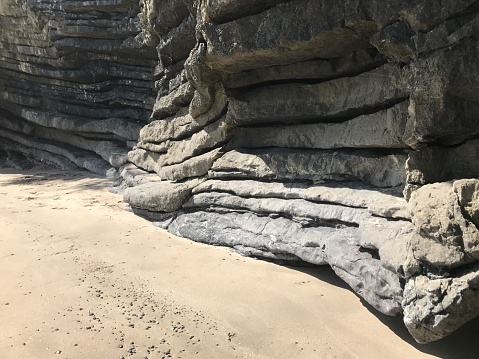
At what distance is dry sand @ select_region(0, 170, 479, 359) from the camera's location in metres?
2.81

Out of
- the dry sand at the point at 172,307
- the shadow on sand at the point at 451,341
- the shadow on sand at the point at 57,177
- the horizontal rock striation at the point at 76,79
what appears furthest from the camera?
the horizontal rock striation at the point at 76,79

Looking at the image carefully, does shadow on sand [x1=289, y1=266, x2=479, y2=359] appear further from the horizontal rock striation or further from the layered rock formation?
the horizontal rock striation

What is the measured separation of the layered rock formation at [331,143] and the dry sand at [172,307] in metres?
0.25

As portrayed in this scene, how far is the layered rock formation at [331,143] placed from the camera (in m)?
2.73

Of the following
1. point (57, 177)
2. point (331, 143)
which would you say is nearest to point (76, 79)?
point (57, 177)

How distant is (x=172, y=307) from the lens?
131 inches

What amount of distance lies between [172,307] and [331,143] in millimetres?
2130

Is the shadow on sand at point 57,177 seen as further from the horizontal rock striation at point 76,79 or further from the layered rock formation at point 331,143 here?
the layered rock formation at point 331,143

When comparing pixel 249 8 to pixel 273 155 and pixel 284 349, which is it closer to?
pixel 273 155

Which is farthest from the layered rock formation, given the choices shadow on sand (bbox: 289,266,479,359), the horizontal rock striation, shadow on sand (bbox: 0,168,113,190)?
the horizontal rock striation

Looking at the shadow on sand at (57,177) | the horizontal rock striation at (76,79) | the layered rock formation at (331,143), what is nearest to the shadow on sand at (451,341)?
the layered rock formation at (331,143)

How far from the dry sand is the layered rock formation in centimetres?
25

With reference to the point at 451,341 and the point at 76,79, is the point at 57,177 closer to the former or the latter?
the point at 76,79

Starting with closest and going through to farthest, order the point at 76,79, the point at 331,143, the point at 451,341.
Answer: the point at 451,341, the point at 331,143, the point at 76,79
